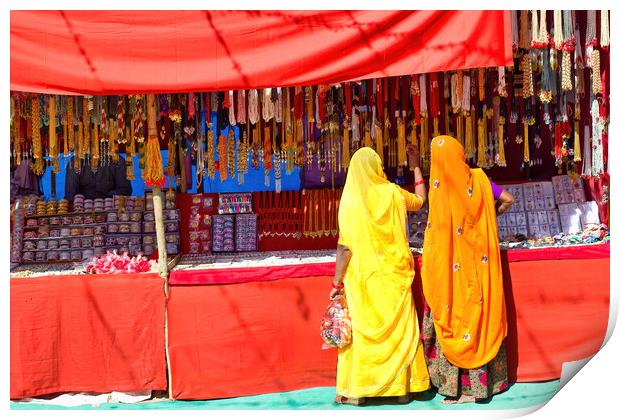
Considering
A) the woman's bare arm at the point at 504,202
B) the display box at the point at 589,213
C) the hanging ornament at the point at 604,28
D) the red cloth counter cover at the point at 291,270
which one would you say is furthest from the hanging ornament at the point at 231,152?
the display box at the point at 589,213

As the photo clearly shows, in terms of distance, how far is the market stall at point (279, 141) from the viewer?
3.46 metres

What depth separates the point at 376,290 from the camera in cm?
367

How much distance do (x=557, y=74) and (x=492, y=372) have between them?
82.6 inches

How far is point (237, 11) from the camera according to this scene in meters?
3.46

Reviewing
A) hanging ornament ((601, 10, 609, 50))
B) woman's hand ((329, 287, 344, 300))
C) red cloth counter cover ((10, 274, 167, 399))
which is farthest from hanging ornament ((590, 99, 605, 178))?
red cloth counter cover ((10, 274, 167, 399))

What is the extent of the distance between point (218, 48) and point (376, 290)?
67.1 inches

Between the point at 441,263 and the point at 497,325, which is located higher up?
the point at 441,263

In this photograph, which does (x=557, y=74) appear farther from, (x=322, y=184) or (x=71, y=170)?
(x=71, y=170)

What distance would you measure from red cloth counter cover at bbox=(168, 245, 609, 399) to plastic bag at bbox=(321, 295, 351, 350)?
26cm

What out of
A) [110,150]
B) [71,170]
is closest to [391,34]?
[110,150]

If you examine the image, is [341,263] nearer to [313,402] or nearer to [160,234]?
[313,402]

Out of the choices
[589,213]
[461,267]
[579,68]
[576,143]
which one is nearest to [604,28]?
[579,68]

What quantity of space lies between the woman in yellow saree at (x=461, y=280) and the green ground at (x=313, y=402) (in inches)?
3.9
